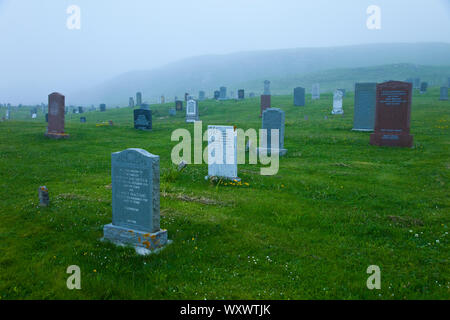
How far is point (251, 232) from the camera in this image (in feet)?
25.7

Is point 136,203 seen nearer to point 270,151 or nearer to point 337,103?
point 270,151

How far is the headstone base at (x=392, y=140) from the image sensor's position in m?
16.6

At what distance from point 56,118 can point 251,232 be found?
16859 mm

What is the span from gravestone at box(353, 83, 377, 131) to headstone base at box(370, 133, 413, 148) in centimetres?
447

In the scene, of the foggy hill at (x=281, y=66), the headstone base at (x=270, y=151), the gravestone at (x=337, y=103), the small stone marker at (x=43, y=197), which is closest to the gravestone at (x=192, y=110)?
the gravestone at (x=337, y=103)

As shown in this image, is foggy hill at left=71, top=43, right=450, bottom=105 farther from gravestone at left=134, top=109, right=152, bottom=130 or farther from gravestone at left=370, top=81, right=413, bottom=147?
gravestone at left=370, top=81, right=413, bottom=147

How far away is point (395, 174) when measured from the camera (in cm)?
1250

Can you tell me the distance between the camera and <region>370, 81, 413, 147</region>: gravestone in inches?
650

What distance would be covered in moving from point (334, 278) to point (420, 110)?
91.6ft

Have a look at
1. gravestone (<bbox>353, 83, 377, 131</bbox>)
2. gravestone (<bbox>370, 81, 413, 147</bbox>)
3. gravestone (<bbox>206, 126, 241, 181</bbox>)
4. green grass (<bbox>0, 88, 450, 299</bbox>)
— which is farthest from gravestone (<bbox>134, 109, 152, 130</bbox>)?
gravestone (<bbox>370, 81, 413, 147</bbox>)

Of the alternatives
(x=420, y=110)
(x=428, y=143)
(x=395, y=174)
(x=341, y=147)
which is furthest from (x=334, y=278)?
(x=420, y=110)

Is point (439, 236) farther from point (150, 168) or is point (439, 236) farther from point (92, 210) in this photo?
point (92, 210)

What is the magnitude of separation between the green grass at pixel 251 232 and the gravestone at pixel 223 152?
66cm
